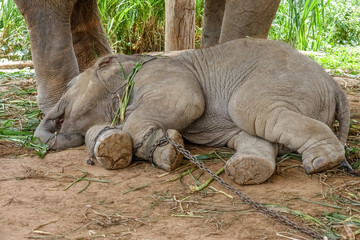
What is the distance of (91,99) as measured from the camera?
161 inches

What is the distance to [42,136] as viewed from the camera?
4223 millimetres

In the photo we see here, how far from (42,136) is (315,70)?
1956 mm

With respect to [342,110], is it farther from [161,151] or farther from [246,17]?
[246,17]

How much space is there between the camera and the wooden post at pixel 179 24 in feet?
22.5

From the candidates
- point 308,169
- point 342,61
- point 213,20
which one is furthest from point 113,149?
point 342,61

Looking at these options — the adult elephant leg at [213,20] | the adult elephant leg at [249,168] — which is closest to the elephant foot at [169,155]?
the adult elephant leg at [249,168]

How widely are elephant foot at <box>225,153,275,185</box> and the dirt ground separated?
0.17 feet

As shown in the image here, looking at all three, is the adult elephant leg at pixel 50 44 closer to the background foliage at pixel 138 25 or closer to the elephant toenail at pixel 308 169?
the elephant toenail at pixel 308 169

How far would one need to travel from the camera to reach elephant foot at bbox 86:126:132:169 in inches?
135

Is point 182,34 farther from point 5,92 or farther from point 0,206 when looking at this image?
point 0,206

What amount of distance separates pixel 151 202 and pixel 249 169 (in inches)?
22.6

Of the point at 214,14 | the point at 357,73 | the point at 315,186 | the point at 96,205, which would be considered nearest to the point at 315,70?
the point at 315,186

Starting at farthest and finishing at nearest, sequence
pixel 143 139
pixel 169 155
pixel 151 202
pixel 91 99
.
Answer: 1. pixel 91 99
2. pixel 143 139
3. pixel 169 155
4. pixel 151 202

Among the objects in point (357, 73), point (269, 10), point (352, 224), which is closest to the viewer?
point (352, 224)
